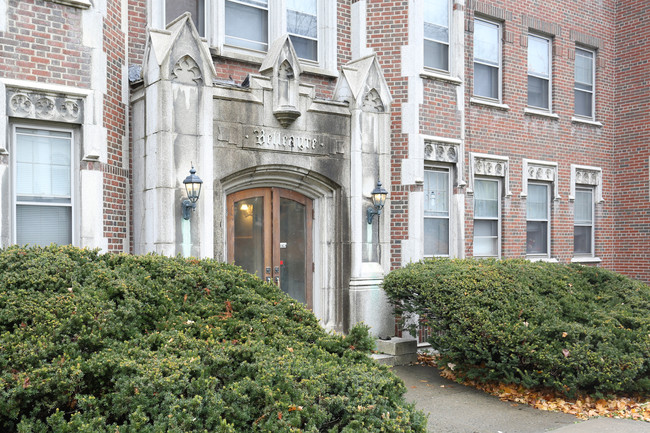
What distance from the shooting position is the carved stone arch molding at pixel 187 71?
8.20m

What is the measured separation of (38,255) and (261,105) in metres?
4.60

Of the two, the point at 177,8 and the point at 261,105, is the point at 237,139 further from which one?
the point at 177,8

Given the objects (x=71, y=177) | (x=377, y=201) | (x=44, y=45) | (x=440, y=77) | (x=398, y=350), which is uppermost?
(x=440, y=77)

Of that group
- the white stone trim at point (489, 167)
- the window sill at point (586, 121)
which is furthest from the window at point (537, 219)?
the window sill at point (586, 121)

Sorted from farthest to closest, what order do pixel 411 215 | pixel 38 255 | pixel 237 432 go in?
pixel 411 215, pixel 38 255, pixel 237 432

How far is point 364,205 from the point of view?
1012cm

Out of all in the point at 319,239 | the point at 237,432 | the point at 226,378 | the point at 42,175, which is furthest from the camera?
the point at 319,239

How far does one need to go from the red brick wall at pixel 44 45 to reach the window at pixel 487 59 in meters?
8.01

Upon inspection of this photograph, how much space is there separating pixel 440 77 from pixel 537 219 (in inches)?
184

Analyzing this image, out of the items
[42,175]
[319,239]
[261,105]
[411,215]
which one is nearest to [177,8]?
[261,105]

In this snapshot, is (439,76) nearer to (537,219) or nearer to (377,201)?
(377,201)

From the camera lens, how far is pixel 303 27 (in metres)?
10.8

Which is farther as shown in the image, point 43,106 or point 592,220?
point 592,220

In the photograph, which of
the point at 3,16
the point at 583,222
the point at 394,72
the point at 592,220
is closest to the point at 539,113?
the point at 583,222
